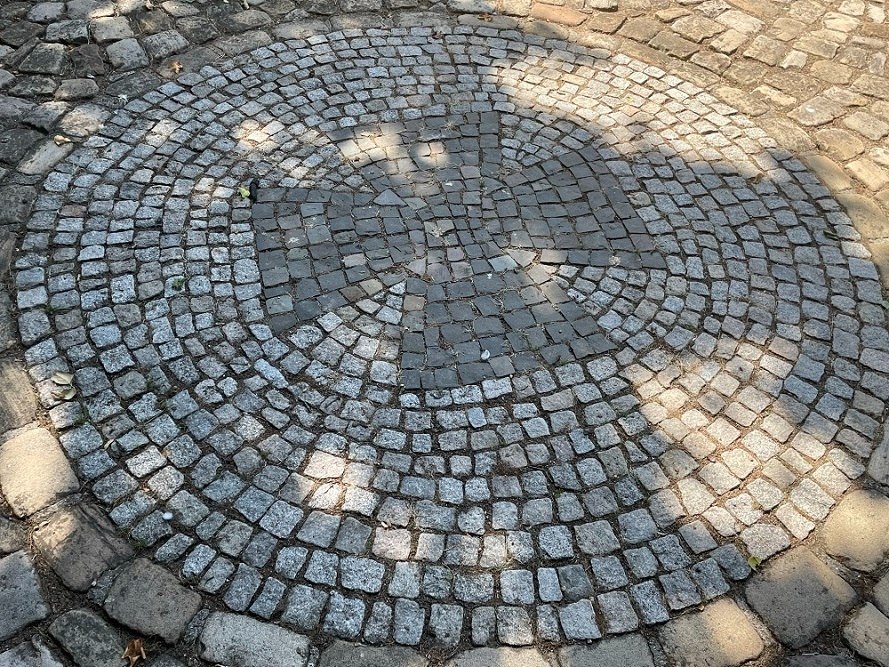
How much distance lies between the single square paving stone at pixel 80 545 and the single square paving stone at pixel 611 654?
2087 millimetres

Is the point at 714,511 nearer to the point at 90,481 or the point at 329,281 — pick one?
the point at 329,281

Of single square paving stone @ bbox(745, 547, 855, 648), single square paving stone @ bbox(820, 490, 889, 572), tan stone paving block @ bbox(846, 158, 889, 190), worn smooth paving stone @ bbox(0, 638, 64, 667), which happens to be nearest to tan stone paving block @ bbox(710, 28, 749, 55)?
tan stone paving block @ bbox(846, 158, 889, 190)

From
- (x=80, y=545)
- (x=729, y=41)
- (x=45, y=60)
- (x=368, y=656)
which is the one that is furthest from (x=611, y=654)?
(x=45, y=60)

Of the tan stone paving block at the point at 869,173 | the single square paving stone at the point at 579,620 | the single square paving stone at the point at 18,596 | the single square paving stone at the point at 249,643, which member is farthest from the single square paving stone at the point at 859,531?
the single square paving stone at the point at 18,596

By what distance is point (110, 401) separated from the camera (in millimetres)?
4043

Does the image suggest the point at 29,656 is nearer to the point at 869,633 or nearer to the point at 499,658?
the point at 499,658

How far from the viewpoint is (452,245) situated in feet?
16.3

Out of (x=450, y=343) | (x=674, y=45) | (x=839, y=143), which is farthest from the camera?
(x=674, y=45)

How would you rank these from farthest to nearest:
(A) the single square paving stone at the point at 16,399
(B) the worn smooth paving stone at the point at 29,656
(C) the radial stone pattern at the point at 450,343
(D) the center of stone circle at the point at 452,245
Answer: (D) the center of stone circle at the point at 452,245, (A) the single square paving stone at the point at 16,399, (C) the radial stone pattern at the point at 450,343, (B) the worn smooth paving stone at the point at 29,656

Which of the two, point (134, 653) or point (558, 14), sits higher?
point (558, 14)

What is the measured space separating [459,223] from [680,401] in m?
1.90

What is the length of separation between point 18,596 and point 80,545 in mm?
317

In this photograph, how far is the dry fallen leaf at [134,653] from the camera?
127 inches

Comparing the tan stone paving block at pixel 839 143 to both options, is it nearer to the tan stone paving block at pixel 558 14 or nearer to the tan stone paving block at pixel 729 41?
the tan stone paving block at pixel 729 41
